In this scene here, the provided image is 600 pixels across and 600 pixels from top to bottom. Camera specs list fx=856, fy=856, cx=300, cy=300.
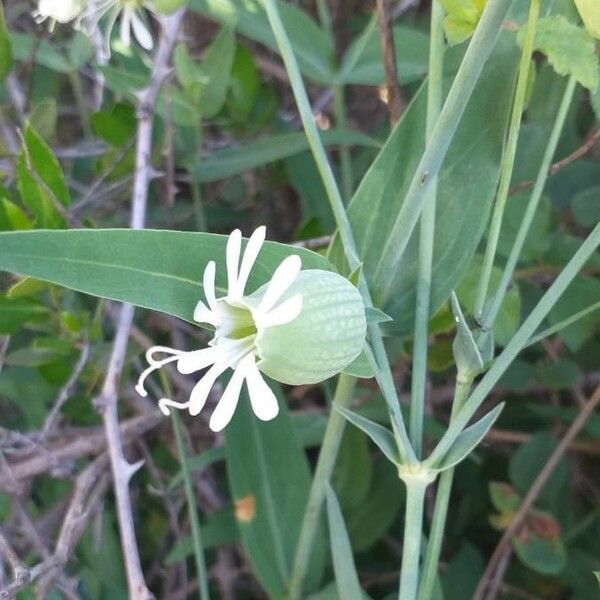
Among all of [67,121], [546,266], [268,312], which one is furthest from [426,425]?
[67,121]

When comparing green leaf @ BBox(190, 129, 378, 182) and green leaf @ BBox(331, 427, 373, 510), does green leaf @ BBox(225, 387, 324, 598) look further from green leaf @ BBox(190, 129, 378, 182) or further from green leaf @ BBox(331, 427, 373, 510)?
green leaf @ BBox(190, 129, 378, 182)

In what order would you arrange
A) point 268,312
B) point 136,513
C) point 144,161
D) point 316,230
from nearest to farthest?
point 268,312
point 144,161
point 316,230
point 136,513

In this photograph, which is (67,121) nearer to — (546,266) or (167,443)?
(167,443)

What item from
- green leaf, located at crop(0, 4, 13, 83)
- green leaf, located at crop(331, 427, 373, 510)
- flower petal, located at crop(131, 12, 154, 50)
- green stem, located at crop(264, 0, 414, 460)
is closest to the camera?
green stem, located at crop(264, 0, 414, 460)

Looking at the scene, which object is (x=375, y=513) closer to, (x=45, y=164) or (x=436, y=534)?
(x=436, y=534)

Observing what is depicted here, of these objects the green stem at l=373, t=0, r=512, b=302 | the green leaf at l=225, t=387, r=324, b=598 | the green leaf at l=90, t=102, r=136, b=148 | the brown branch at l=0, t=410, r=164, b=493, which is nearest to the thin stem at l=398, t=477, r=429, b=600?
the green stem at l=373, t=0, r=512, b=302

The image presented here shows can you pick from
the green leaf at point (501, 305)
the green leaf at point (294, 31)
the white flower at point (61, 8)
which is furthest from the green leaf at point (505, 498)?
the white flower at point (61, 8)
